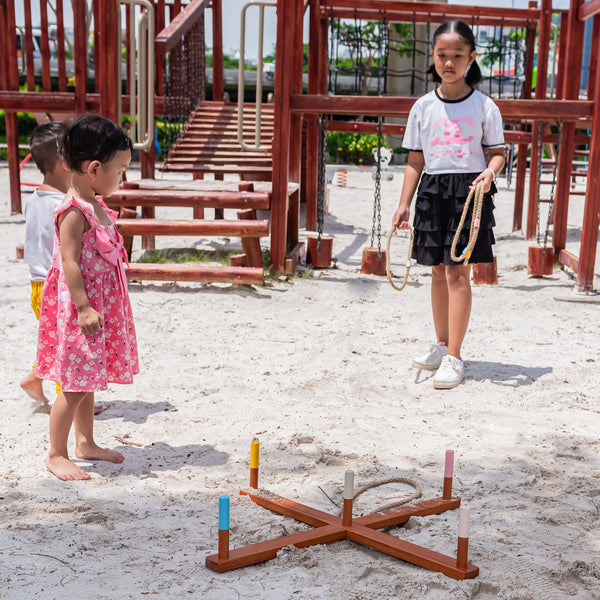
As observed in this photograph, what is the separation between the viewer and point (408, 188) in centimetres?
418

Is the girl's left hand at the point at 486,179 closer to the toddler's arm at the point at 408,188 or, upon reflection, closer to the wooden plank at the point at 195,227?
the toddler's arm at the point at 408,188

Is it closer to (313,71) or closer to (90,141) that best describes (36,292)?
(90,141)

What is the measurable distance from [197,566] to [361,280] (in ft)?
15.0

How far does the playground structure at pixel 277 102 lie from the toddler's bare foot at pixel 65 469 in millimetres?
3118

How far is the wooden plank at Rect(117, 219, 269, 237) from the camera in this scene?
6.13 m

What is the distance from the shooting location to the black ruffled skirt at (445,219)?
4.05 metres

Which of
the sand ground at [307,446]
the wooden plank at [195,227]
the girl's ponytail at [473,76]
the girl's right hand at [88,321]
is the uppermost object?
the girl's ponytail at [473,76]

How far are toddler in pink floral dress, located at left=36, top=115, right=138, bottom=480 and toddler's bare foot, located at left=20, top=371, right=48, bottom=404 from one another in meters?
0.64

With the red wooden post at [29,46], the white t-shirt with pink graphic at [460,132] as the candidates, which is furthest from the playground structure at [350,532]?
the red wooden post at [29,46]

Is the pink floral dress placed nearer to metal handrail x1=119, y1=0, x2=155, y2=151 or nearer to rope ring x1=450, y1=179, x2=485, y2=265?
rope ring x1=450, y1=179, x2=485, y2=265

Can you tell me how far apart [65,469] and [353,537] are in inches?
44.2

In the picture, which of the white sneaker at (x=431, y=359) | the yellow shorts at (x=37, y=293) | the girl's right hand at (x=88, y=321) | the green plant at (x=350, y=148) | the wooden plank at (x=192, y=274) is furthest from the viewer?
the green plant at (x=350, y=148)

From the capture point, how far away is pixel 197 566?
2277 millimetres

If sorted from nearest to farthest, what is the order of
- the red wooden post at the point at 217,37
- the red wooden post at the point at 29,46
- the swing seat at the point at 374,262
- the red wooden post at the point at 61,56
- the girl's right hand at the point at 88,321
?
1. the girl's right hand at the point at 88,321
2. the swing seat at the point at 374,262
3. the red wooden post at the point at 61,56
4. the red wooden post at the point at 217,37
5. the red wooden post at the point at 29,46
